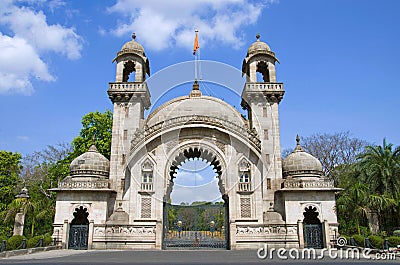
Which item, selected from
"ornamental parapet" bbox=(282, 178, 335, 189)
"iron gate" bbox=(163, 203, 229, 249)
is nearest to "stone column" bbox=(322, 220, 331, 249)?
"ornamental parapet" bbox=(282, 178, 335, 189)

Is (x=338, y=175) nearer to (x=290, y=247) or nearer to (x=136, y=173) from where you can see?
(x=290, y=247)

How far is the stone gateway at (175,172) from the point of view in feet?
71.5

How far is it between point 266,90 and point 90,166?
1419 centimetres

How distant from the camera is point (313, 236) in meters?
21.6

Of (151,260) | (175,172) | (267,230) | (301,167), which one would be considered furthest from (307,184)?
(151,260)

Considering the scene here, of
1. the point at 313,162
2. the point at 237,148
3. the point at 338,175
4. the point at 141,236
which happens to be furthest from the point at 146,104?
the point at 338,175

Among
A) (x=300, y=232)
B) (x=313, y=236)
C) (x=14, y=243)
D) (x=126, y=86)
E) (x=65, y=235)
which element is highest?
(x=126, y=86)

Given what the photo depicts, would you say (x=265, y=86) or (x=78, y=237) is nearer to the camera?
(x=78, y=237)

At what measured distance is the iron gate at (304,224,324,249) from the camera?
21438 millimetres

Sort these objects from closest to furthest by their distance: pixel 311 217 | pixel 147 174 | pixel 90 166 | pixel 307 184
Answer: pixel 307 184
pixel 90 166
pixel 311 217
pixel 147 174

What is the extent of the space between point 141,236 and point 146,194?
333cm

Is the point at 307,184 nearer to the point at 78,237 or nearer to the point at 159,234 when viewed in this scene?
the point at 159,234

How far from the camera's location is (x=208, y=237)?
24.3 meters

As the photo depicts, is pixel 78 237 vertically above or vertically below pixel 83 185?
below
